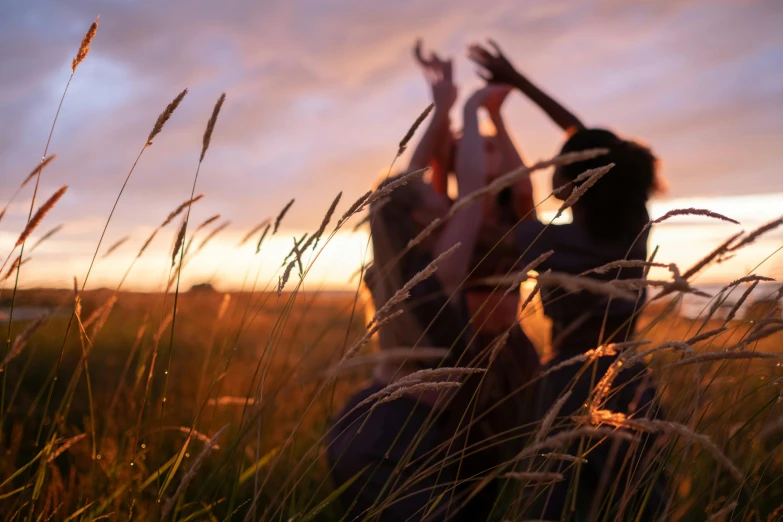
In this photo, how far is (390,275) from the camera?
8.38ft

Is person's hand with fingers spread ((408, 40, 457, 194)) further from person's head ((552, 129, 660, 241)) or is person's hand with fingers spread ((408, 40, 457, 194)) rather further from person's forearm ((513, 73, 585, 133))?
person's head ((552, 129, 660, 241))

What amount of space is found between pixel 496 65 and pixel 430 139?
1.79 ft

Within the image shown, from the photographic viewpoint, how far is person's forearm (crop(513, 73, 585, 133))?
2990 mm

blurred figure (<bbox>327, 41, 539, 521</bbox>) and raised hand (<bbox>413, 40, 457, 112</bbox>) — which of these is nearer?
blurred figure (<bbox>327, 41, 539, 521</bbox>)

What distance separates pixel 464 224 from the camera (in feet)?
8.62

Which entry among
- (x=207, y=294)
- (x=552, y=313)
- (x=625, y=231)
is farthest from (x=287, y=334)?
(x=625, y=231)

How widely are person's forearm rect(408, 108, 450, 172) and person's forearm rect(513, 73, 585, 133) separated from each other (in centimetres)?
46

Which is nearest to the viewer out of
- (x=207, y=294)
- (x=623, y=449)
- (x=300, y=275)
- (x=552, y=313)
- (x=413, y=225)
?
(x=300, y=275)

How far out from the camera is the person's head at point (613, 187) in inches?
98.0

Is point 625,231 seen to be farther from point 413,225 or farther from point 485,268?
point 413,225

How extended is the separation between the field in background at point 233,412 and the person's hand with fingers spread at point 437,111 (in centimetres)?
91

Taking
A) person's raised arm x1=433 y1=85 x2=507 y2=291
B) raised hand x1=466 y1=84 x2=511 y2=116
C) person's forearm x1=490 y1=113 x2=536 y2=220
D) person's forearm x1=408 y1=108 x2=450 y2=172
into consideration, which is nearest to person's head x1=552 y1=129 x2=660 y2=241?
person's raised arm x1=433 y1=85 x2=507 y2=291

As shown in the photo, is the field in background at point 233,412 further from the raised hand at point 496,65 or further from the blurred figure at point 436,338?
the raised hand at point 496,65

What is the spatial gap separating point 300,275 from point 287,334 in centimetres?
68
